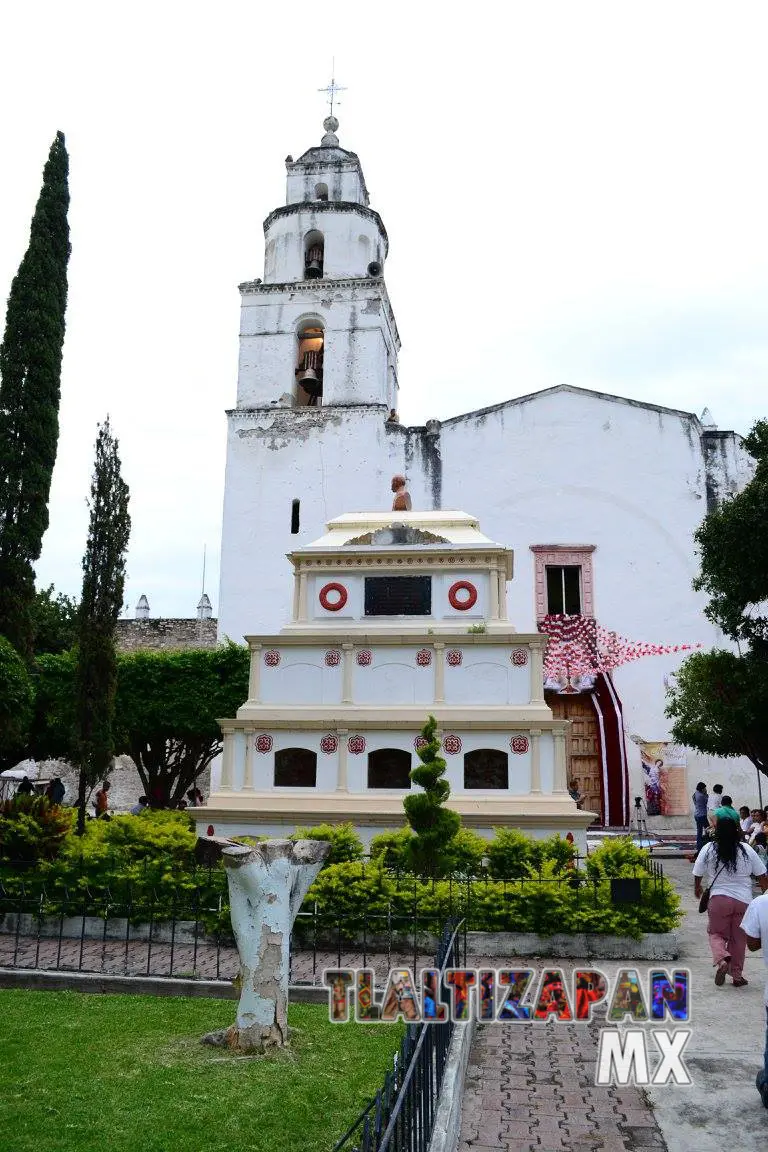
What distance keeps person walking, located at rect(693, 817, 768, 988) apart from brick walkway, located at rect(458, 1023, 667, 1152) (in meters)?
1.67

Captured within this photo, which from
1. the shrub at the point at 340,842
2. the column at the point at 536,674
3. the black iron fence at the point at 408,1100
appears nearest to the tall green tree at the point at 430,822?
the shrub at the point at 340,842

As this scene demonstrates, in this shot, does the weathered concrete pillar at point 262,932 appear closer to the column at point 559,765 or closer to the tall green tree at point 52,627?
the column at point 559,765

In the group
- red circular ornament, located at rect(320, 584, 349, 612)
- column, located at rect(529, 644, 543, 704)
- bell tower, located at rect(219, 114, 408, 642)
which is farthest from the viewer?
bell tower, located at rect(219, 114, 408, 642)

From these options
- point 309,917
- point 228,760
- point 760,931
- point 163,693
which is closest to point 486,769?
point 228,760

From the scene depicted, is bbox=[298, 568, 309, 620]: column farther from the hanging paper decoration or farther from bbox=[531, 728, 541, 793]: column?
the hanging paper decoration

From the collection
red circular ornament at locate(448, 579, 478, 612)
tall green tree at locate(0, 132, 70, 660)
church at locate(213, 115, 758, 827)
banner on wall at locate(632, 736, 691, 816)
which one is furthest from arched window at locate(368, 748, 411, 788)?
banner on wall at locate(632, 736, 691, 816)

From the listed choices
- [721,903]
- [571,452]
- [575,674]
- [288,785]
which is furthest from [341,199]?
[721,903]

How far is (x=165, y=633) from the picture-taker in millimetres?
30812

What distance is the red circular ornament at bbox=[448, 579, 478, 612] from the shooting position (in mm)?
15742

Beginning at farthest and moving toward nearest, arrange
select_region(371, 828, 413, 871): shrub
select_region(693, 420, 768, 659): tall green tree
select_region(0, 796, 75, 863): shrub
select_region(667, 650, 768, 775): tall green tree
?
select_region(667, 650, 768, 775): tall green tree
select_region(693, 420, 768, 659): tall green tree
select_region(0, 796, 75, 863): shrub
select_region(371, 828, 413, 871): shrub

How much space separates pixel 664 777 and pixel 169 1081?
19.0 m

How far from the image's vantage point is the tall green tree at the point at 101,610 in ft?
45.4

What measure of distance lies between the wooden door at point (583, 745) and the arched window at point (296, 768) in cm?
926

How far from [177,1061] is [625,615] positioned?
20.3 m
